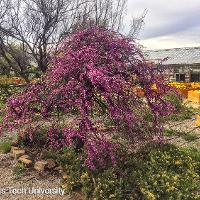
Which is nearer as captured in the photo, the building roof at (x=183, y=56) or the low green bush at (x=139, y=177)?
the low green bush at (x=139, y=177)

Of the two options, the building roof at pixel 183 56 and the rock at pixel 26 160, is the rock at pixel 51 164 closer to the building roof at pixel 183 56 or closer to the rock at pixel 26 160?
the rock at pixel 26 160

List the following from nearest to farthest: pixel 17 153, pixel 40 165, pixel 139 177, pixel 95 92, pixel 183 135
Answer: pixel 139 177 → pixel 95 92 → pixel 40 165 → pixel 17 153 → pixel 183 135

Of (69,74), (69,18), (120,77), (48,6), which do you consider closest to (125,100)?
(120,77)

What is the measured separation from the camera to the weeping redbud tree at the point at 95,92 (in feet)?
20.9

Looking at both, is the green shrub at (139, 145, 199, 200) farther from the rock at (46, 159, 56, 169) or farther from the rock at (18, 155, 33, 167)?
the rock at (18, 155, 33, 167)

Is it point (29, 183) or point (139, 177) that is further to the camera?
point (29, 183)

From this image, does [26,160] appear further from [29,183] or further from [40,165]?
[29,183]

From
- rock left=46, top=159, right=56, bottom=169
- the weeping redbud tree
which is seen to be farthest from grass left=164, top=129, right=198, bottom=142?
rock left=46, top=159, right=56, bottom=169

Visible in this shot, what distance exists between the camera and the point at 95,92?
675cm

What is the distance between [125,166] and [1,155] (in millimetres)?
2904

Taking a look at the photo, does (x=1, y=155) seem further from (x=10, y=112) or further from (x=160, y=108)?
(x=160, y=108)

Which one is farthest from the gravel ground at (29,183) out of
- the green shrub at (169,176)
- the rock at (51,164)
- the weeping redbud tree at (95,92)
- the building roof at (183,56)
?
the building roof at (183,56)

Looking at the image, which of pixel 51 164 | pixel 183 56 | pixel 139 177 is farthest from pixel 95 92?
pixel 183 56

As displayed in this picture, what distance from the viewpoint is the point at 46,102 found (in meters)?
7.01
